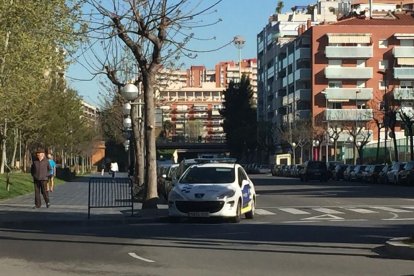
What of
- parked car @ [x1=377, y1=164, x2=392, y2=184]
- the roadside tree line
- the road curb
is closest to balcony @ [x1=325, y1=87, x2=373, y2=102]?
parked car @ [x1=377, y1=164, x2=392, y2=184]

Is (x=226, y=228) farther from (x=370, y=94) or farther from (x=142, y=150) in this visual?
(x=370, y=94)

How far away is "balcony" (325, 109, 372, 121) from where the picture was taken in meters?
94.4

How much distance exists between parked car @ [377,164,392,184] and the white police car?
1374 inches

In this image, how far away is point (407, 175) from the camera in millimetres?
48188

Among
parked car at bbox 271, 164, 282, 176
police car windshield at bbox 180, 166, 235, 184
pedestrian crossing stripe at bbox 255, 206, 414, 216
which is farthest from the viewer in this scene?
parked car at bbox 271, 164, 282, 176

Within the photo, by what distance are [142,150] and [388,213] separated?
12.6 meters

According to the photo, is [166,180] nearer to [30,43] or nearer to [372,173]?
→ [30,43]

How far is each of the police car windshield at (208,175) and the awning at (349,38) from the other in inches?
3242

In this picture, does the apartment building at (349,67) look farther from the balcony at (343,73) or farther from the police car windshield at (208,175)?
the police car windshield at (208,175)

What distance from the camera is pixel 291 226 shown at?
60.0ft

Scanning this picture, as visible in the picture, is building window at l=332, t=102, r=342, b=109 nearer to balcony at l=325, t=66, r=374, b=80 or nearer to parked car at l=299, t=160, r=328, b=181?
balcony at l=325, t=66, r=374, b=80

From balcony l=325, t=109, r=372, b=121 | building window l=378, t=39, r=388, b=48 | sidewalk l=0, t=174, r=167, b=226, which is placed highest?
building window l=378, t=39, r=388, b=48

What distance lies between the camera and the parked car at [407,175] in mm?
47812

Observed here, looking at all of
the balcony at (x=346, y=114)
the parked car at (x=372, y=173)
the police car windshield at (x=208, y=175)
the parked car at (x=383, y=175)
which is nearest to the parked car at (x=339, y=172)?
the parked car at (x=372, y=173)
